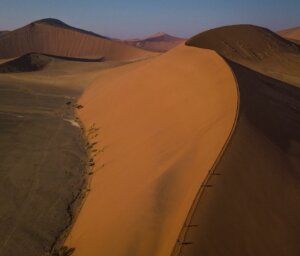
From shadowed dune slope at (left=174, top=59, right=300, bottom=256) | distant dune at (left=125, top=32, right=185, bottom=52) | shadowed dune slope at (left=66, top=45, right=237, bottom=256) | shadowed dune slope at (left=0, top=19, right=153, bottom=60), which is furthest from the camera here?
distant dune at (left=125, top=32, right=185, bottom=52)

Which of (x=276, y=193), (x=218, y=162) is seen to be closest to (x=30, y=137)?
(x=218, y=162)

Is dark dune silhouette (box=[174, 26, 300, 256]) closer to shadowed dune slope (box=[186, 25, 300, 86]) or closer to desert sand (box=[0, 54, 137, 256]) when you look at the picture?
desert sand (box=[0, 54, 137, 256])

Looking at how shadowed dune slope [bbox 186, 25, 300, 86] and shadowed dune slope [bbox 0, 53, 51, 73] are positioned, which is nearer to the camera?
shadowed dune slope [bbox 186, 25, 300, 86]

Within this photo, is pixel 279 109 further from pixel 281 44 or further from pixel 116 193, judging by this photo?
pixel 281 44

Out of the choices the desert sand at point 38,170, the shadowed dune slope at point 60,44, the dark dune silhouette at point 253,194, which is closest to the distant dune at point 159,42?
the shadowed dune slope at point 60,44

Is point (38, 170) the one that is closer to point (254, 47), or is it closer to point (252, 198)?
point (252, 198)

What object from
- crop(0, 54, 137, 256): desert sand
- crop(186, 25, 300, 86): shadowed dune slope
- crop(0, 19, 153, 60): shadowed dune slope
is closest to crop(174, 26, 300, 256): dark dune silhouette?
crop(0, 54, 137, 256): desert sand

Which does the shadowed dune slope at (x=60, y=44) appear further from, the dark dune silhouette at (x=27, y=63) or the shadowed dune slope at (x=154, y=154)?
the shadowed dune slope at (x=154, y=154)
